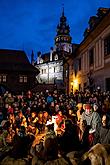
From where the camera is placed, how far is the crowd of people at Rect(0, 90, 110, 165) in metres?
5.82

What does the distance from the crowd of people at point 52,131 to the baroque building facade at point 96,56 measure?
13.6 feet

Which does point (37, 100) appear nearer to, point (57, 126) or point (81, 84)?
point (57, 126)

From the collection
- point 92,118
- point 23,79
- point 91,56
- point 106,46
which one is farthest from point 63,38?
point 92,118

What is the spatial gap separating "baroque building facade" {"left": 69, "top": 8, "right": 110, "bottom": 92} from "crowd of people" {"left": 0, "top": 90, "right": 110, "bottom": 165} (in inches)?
163

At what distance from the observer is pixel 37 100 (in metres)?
18.5

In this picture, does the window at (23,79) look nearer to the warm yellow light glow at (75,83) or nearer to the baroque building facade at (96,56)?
the warm yellow light glow at (75,83)

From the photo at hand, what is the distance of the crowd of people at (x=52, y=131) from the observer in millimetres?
5820

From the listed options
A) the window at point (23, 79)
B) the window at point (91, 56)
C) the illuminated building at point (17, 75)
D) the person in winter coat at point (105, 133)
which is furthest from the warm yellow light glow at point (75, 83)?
the person in winter coat at point (105, 133)

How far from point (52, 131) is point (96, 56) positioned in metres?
16.2

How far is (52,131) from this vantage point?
8.38m

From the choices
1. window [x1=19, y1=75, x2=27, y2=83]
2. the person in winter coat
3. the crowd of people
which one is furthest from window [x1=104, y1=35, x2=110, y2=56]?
window [x1=19, y1=75, x2=27, y2=83]

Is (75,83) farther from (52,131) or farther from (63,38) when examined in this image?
(63,38)

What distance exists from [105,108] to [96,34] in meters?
11.2

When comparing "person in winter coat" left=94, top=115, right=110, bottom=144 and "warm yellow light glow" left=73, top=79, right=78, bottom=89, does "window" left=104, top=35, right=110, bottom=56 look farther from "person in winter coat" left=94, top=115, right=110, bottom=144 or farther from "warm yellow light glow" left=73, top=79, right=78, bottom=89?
"person in winter coat" left=94, top=115, right=110, bottom=144
